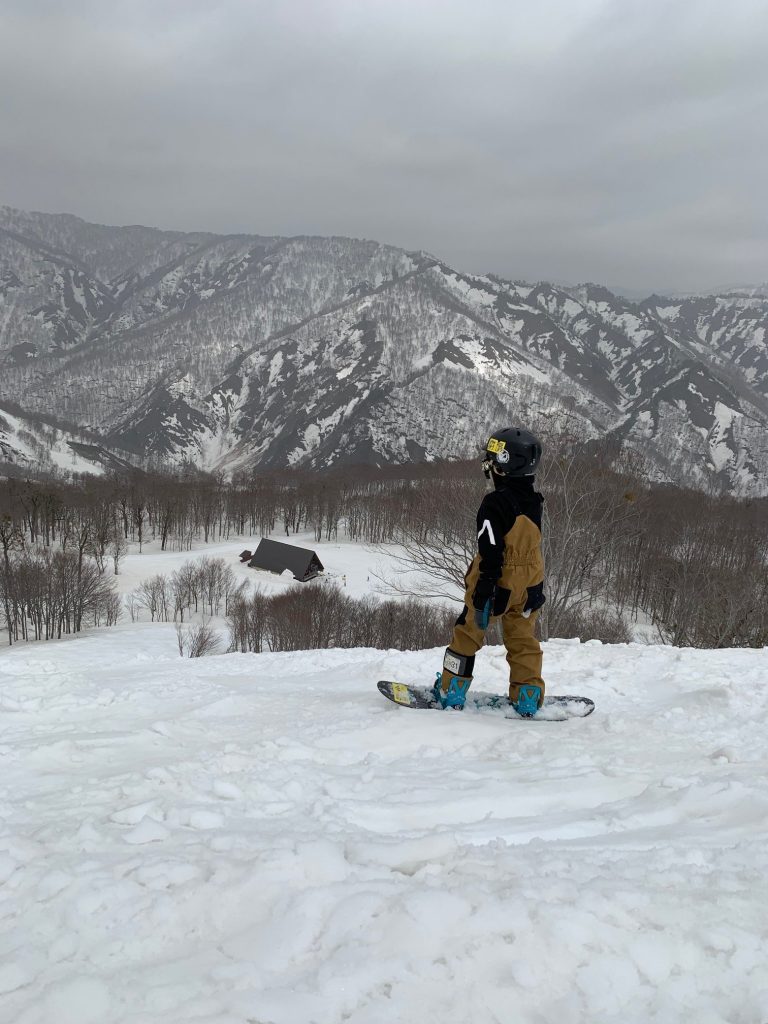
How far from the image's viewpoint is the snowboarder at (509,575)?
5617 mm

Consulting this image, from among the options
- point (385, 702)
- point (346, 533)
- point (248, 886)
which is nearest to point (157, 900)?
point (248, 886)

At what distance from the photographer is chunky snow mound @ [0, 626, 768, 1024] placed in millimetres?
1902

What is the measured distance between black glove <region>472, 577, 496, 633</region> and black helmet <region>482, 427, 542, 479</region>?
119 centimetres

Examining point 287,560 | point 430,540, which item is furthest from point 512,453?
point 287,560

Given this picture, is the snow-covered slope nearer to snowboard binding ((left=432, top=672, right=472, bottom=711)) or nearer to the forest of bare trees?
the forest of bare trees

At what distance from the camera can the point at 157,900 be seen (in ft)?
8.16

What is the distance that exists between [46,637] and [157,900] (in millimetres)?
49819

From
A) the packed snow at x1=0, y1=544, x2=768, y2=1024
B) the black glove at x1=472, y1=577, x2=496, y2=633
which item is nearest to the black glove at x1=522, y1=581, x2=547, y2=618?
the black glove at x1=472, y1=577, x2=496, y2=633

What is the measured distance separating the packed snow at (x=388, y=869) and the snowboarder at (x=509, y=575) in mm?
516

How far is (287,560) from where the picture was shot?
223 feet

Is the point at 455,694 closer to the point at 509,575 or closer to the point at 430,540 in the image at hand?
the point at 509,575

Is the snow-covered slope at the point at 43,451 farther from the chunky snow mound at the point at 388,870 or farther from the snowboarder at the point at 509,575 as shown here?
the chunky snow mound at the point at 388,870

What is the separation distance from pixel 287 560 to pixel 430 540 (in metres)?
53.4

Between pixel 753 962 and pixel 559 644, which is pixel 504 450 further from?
pixel 559 644
